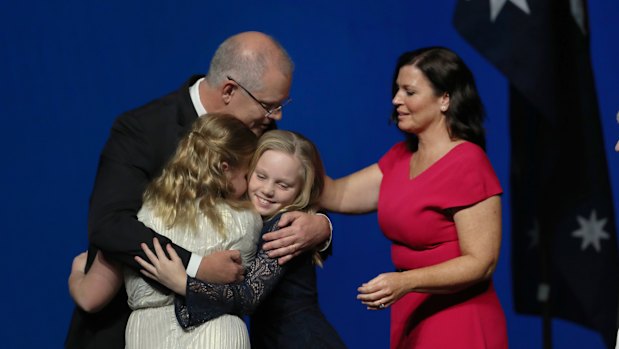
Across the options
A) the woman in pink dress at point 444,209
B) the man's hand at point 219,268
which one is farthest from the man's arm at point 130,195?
the woman in pink dress at point 444,209

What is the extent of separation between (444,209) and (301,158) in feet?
1.37

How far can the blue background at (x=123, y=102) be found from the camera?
468 cm

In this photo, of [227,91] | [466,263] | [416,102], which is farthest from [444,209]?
[227,91]

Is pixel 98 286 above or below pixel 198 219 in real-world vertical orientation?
below

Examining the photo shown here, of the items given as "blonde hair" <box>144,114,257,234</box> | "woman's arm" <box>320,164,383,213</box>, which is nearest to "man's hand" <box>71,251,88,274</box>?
"blonde hair" <box>144,114,257,234</box>

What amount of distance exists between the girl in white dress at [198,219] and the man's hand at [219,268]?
4cm

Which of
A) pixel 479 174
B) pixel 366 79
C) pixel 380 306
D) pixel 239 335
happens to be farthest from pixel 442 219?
pixel 366 79

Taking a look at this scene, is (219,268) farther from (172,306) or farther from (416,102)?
(416,102)

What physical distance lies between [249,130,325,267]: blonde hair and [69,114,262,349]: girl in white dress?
0.07 metres

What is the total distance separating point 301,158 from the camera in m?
2.96

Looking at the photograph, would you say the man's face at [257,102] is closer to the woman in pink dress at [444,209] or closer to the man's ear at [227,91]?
the man's ear at [227,91]

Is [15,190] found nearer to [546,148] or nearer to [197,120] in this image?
[197,120]

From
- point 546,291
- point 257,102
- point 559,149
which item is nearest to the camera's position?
point 546,291

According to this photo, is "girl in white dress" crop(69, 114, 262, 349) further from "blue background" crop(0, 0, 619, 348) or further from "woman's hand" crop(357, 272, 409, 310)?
"blue background" crop(0, 0, 619, 348)
